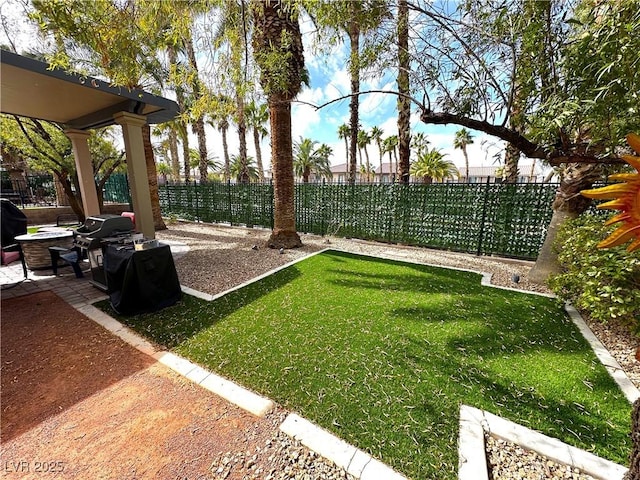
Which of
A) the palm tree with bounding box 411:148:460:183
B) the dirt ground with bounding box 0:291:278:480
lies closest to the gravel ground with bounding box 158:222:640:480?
the dirt ground with bounding box 0:291:278:480

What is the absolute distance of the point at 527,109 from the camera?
2449 millimetres

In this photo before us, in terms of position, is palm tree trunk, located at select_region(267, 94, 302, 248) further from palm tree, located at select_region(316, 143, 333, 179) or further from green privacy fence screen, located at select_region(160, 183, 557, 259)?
palm tree, located at select_region(316, 143, 333, 179)

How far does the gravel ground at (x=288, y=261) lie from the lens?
1695 millimetres

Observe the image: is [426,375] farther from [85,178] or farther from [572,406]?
[85,178]

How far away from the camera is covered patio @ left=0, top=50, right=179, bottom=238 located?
411 cm

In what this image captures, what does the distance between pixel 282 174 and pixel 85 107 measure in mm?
4537

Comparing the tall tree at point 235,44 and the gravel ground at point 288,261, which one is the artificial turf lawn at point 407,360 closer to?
the gravel ground at point 288,261

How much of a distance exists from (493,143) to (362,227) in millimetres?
5459

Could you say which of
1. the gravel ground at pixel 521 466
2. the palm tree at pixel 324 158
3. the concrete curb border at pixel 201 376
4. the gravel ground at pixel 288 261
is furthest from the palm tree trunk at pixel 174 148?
the gravel ground at pixel 521 466

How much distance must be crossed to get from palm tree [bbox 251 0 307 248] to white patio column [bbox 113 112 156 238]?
300cm

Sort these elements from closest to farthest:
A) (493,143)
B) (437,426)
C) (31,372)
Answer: (437,426) < (31,372) < (493,143)

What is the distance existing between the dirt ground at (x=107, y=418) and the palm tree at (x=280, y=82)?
4.55 m

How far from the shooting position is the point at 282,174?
22.3 feet

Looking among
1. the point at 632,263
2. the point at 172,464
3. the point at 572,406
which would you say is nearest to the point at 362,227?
the point at 632,263
